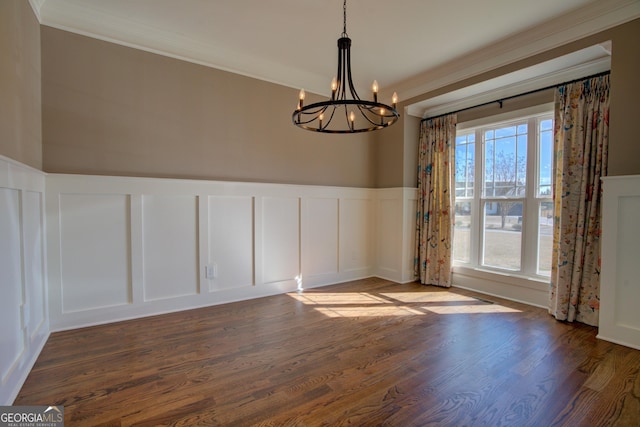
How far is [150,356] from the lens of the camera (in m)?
2.30

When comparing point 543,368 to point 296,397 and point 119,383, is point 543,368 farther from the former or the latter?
point 119,383

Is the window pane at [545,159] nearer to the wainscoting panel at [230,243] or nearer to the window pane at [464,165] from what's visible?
the window pane at [464,165]

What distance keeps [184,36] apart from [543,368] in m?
4.24

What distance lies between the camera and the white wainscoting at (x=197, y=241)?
2.77 m

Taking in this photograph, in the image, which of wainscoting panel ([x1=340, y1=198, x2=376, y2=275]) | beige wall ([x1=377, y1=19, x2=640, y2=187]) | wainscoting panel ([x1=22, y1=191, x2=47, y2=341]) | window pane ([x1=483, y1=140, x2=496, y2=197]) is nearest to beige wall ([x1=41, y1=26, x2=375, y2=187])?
wainscoting panel ([x1=22, y1=191, x2=47, y2=341])

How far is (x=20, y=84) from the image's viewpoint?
2166mm

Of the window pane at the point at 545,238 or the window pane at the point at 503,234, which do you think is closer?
the window pane at the point at 545,238

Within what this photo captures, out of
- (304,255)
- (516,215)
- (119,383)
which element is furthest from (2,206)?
(516,215)

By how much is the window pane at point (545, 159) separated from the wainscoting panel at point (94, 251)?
440cm

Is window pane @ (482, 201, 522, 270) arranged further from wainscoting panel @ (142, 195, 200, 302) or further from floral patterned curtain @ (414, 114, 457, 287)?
wainscoting panel @ (142, 195, 200, 302)

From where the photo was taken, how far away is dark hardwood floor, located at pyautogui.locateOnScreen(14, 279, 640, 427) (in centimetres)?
169

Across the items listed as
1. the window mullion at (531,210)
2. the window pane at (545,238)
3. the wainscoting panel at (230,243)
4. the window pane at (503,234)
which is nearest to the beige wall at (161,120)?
the wainscoting panel at (230,243)

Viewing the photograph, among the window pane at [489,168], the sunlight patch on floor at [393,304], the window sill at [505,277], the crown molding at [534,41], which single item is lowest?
the sunlight patch on floor at [393,304]

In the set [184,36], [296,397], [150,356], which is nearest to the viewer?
[296,397]
